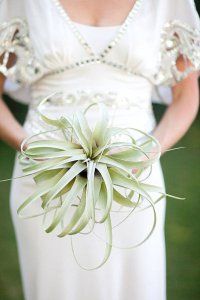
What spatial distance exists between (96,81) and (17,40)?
0.31 metres

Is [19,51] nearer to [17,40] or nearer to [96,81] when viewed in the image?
[17,40]

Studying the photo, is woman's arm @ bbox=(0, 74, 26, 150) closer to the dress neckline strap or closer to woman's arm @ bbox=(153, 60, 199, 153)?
the dress neckline strap

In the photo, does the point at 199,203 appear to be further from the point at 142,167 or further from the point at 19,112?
the point at 142,167

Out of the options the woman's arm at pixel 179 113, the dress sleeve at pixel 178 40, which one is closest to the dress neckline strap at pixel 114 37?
the dress sleeve at pixel 178 40

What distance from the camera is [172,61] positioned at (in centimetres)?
221

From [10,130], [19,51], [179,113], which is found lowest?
[10,130]

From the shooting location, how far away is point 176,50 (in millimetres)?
2209

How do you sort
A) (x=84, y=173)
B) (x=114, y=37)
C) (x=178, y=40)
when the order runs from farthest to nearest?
(x=178, y=40) < (x=114, y=37) < (x=84, y=173)

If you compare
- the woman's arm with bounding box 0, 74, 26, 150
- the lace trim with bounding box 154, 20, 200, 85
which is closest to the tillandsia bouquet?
the woman's arm with bounding box 0, 74, 26, 150

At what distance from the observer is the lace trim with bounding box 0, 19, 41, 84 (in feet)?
7.01

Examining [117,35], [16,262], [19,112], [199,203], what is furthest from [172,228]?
[117,35]

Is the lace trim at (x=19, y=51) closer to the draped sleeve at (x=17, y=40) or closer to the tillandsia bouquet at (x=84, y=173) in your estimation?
the draped sleeve at (x=17, y=40)

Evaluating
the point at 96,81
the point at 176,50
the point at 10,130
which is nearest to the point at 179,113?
the point at 176,50

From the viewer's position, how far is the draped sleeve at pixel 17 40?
2.14 meters
